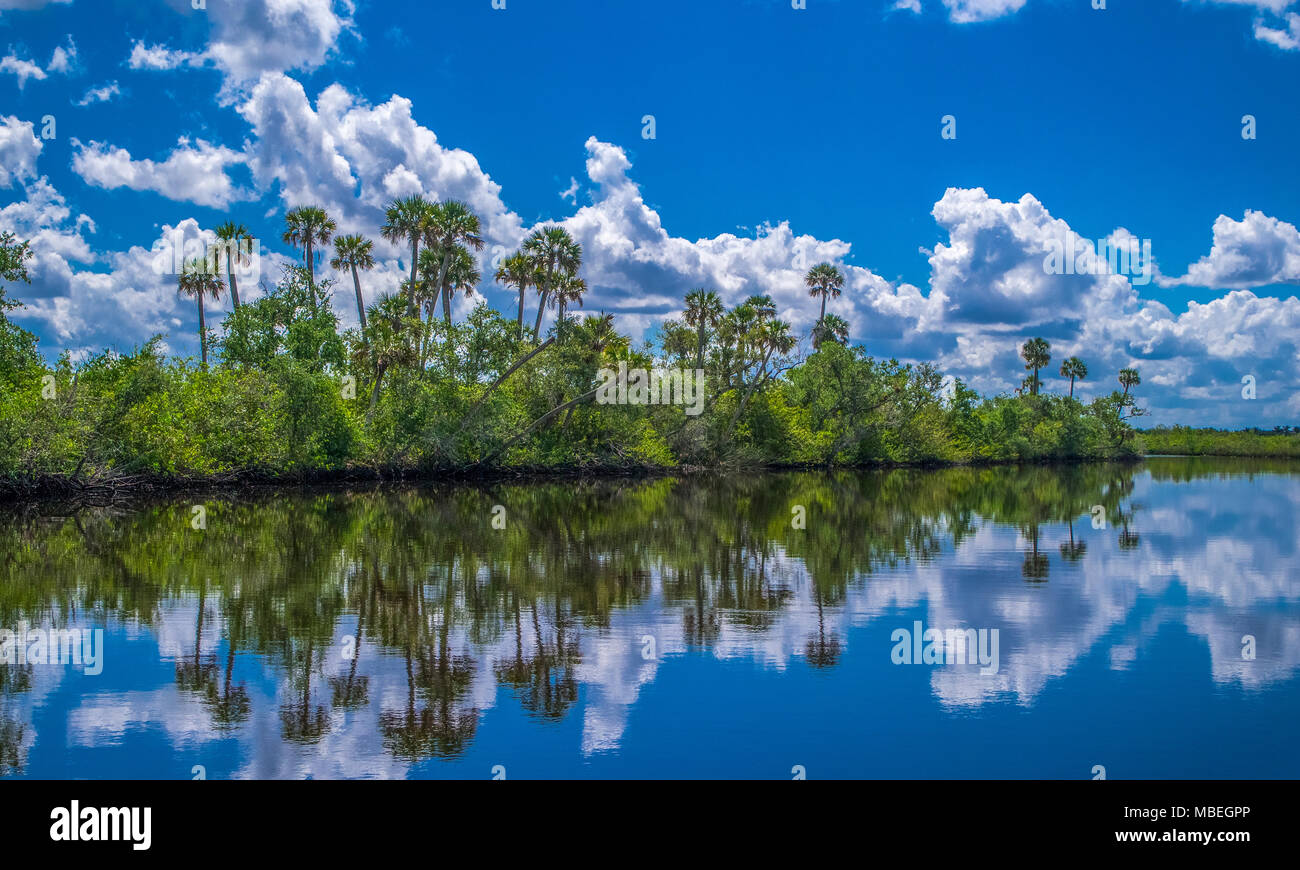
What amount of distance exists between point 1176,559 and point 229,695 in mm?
17733

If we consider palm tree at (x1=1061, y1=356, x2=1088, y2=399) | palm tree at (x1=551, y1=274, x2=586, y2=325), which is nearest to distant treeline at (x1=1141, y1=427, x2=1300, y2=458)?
palm tree at (x1=1061, y1=356, x2=1088, y2=399)

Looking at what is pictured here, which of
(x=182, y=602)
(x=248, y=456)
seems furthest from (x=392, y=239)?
(x=182, y=602)

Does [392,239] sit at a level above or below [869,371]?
above

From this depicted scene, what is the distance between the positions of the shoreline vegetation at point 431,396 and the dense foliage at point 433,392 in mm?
102

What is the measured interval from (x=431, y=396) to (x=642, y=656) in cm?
3562

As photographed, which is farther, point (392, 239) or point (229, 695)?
point (392, 239)

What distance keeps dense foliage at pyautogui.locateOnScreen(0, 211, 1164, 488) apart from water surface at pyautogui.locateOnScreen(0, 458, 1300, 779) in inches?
573

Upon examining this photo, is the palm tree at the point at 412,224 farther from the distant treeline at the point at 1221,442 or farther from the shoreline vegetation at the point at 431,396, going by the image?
the distant treeline at the point at 1221,442

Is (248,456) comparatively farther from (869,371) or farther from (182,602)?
(869,371)

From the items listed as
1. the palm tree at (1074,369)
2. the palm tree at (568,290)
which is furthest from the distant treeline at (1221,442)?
the palm tree at (568,290)

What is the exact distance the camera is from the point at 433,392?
4422 cm

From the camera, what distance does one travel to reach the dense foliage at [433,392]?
3481 centimetres

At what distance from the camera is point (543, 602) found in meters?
13.3
